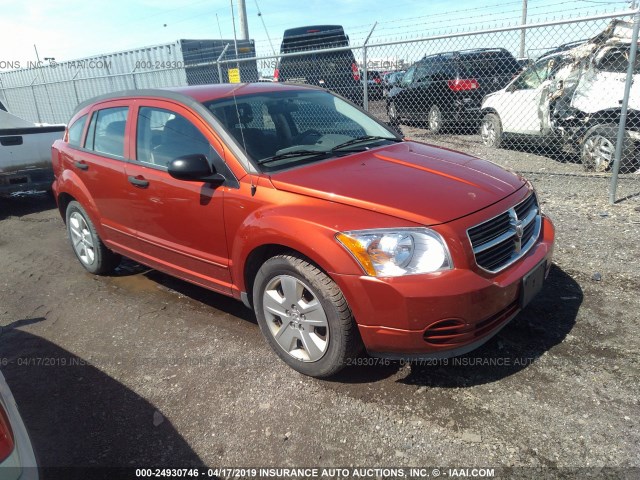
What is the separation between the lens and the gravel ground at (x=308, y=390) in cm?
243

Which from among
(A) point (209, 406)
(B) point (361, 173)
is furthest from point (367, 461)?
(B) point (361, 173)

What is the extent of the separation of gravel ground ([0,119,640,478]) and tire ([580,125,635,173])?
2784mm

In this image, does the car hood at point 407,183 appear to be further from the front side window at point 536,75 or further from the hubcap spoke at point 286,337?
the front side window at point 536,75

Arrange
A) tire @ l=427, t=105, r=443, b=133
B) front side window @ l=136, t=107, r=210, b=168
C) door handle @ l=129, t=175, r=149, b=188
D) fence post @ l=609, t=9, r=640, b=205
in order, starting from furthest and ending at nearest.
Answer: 1. tire @ l=427, t=105, r=443, b=133
2. fence post @ l=609, t=9, r=640, b=205
3. door handle @ l=129, t=175, r=149, b=188
4. front side window @ l=136, t=107, r=210, b=168

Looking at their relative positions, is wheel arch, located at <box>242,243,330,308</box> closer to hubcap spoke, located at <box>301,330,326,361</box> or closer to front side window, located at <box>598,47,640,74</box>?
hubcap spoke, located at <box>301,330,326,361</box>

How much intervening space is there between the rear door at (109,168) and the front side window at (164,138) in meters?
0.21

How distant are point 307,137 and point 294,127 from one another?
14 centimetres

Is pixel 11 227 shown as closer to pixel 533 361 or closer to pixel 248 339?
pixel 248 339

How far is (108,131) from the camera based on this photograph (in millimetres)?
4203

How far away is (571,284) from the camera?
3.95 metres

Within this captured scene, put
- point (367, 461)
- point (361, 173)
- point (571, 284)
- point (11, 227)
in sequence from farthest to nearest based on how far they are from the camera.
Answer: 1. point (11, 227)
2. point (571, 284)
3. point (361, 173)
4. point (367, 461)

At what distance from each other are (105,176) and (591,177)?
630 cm

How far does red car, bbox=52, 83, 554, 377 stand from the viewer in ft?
8.21

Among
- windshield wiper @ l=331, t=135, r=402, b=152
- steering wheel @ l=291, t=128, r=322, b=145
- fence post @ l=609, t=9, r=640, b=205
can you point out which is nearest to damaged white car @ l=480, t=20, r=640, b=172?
fence post @ l=609, t=9, r=640, b=205
